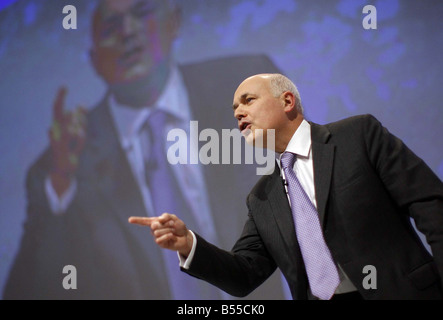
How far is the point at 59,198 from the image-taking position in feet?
10.0

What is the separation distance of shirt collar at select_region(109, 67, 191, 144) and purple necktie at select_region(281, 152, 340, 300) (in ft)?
4.93

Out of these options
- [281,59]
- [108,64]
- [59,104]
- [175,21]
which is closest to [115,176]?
[59,104]

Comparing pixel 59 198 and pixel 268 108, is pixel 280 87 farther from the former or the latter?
pixel 59 198

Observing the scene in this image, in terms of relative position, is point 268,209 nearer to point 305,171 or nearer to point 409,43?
point 305,171

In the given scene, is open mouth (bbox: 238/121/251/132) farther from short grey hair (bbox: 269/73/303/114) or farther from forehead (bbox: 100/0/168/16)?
forehead (bbox: 100/0/168/16)

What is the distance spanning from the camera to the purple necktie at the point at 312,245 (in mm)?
1550

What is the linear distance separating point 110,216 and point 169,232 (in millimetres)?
1634

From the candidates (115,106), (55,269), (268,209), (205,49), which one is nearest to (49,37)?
(115,106)

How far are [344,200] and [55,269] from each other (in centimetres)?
223

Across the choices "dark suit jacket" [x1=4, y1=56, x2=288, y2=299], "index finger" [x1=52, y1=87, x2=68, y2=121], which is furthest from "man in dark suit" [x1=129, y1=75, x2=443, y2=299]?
"index finger" [x1=52, y1=87, x2=68, y2=121]

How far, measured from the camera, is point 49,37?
10.8ft

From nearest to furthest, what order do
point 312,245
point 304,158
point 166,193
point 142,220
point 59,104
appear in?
point 142,220, point 312,245, point 304,158, point 166,193, point 59,104

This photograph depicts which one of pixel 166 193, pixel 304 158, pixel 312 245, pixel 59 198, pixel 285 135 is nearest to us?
pixel 312 245

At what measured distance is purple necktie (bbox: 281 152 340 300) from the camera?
5.09 ft
